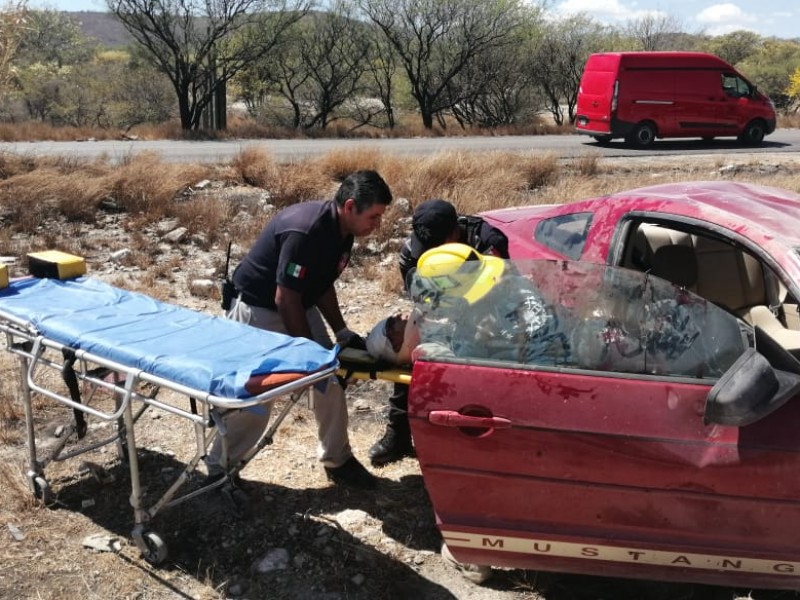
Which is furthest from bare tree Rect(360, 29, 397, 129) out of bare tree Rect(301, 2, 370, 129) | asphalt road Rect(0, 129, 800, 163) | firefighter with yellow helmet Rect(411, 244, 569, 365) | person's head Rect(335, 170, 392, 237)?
firefighter with yellow helmet Rect(411, 244, 569, 365)

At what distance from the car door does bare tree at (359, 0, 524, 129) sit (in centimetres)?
2614

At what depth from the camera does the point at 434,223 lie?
3.84 m

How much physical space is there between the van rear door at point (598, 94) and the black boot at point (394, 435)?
15.4 m

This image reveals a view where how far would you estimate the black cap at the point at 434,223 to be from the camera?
385 cm

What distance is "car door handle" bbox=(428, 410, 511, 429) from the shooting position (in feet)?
8.30

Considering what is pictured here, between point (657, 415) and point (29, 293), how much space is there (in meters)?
2.80

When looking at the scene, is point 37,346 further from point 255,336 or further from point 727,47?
point 727,47

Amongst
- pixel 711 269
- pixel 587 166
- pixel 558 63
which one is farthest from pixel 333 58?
pixel 711 269

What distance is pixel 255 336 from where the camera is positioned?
10.2 ft

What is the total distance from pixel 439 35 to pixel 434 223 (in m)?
26.3

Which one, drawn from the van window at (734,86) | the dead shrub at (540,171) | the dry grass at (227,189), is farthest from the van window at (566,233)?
the van window at (734,86)

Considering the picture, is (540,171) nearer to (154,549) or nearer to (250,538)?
(250,538)

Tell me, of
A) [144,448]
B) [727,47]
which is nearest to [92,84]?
[144,448]

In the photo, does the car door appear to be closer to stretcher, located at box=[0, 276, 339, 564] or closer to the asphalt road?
stretcher, located at box=[0, 276, 339, 564]
